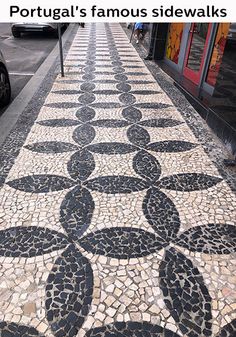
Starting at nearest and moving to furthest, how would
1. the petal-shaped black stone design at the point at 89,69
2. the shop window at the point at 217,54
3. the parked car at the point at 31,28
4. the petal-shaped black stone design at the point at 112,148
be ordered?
the petal-shaped black stone design at the point at 112,148 → the shop window at the point at 217,54 → the petal-shaped black stone design at the point at 89,69 → the parked car at the point at 31,28

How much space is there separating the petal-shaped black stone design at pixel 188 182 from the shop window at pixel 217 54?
6.55 ft

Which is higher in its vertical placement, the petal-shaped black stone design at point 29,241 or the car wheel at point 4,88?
the car wheel at point 4,88

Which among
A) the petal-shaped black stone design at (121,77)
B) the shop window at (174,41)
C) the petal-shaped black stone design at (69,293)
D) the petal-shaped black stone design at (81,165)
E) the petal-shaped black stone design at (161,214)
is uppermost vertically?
the shop window at (174,41)

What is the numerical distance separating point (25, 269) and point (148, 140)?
6.27ft

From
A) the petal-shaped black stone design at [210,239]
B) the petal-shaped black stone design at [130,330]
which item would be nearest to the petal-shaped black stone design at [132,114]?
the petal-shaped black stone design at [210,239]

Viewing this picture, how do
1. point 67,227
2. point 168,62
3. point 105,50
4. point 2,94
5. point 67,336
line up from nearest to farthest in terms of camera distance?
point 67,336 < point 67,227 < point 2,94 < point 168,62 < point 105,50

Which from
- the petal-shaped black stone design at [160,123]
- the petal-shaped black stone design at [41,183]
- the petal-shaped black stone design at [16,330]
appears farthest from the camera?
the petal-shaped black stone design at [160,123]

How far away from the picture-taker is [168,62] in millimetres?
6223

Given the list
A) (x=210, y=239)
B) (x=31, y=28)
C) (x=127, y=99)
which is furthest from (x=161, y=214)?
(x=31, y=28)

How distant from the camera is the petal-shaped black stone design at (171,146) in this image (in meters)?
2.94

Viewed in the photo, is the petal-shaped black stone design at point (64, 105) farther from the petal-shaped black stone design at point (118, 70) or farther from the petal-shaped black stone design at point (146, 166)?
the petal-shaped black stone design at point (118, 70)

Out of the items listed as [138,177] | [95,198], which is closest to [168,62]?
[138,177]

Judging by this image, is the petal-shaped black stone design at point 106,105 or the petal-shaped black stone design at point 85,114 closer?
the petal-shaped black stone design at point 85,114

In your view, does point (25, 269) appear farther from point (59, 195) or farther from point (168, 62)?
point (168, 62)
